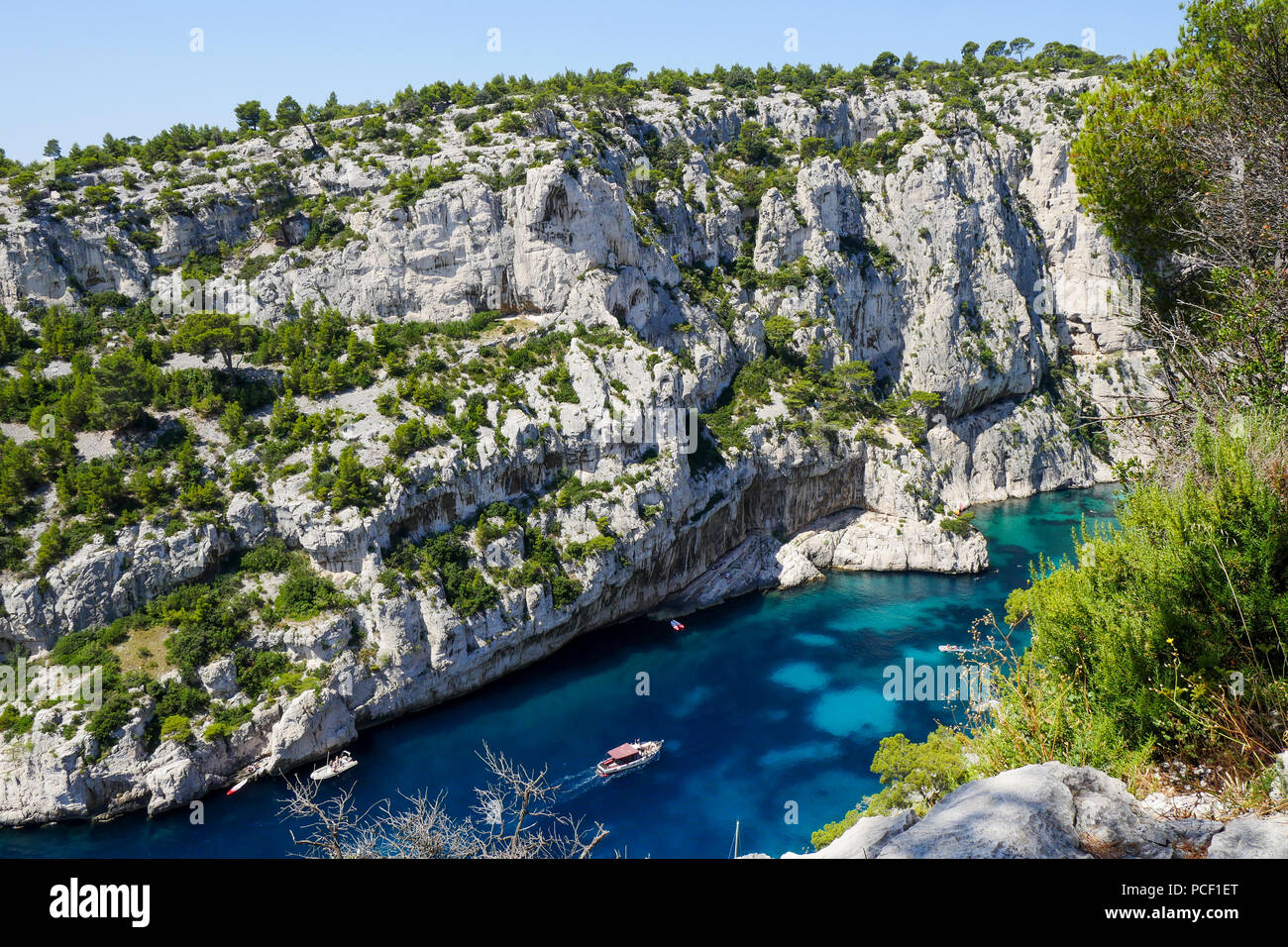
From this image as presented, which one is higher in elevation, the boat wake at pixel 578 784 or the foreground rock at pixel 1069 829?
the foreground rock at pixel 1069 829

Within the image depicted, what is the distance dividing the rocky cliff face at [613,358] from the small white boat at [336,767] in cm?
106

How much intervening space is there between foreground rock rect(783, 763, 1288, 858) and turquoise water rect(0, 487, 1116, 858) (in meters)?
16.0

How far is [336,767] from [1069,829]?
23.3 meters

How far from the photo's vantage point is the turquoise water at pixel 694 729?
64.2 feet

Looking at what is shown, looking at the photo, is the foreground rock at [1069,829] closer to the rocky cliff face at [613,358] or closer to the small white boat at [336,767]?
the rocky cliff face at [613,358]

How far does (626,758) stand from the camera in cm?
2223

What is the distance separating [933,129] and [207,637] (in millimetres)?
53891

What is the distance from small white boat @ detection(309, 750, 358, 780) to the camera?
2164 cm

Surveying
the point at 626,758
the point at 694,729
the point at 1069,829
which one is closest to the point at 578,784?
the point at 626,758

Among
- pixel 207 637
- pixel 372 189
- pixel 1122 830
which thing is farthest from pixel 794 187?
pixel 1122 830

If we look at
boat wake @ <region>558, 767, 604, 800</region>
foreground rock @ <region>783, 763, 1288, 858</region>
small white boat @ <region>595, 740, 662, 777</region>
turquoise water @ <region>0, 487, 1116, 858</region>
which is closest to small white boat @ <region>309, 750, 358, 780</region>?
turquoise water @ <region>0, 487, 1116, 858</region>

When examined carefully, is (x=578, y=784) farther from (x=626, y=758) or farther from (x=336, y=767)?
(x=336, y=767)

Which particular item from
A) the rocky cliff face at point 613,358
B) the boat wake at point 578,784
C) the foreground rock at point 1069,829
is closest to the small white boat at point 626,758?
the boat wake at point 578,784
